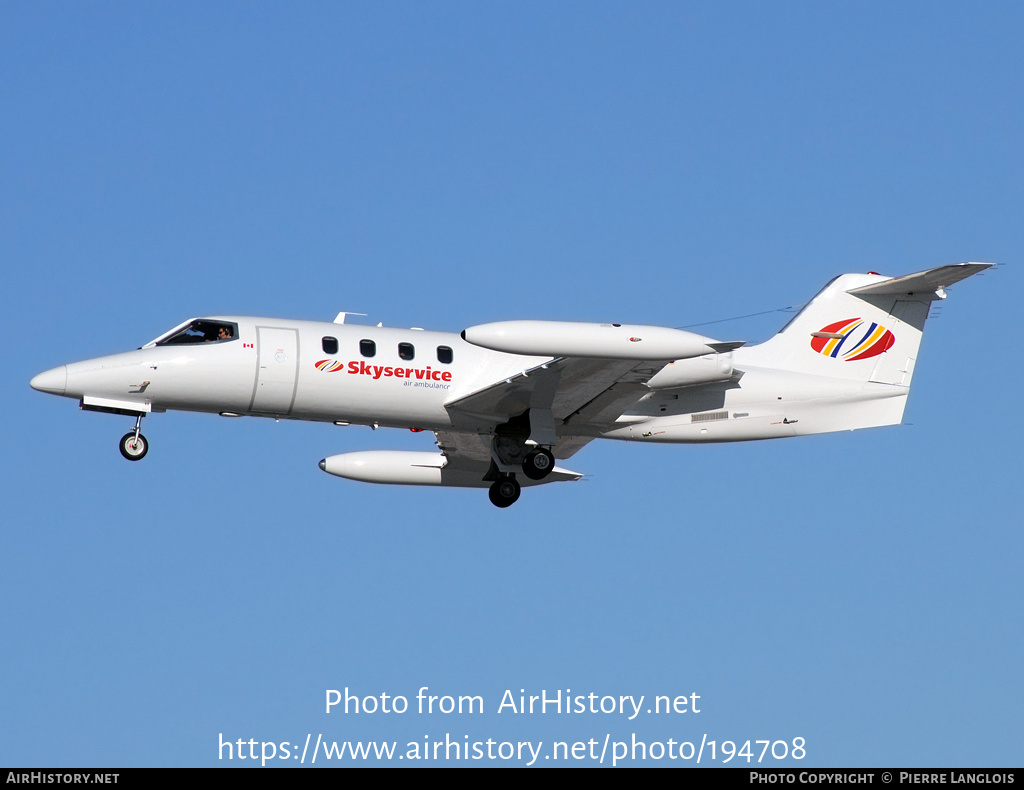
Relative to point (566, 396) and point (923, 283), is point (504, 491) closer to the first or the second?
point (566, 396)

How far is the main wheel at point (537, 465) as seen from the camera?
2436 centimetres

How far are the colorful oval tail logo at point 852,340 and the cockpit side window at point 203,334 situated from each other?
10.7 m

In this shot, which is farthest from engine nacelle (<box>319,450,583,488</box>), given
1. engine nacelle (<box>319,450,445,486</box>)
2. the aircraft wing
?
the aircraft wing

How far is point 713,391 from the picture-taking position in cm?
2516

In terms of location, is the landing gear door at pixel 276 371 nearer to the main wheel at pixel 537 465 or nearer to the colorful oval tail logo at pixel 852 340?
the main wheel at pixel 537 465

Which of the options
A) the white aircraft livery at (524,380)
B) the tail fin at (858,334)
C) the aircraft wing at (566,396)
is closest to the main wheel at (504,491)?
the white aircraft livery at (524,380)

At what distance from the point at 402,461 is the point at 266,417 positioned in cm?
378

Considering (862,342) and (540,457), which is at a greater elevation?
(862,342)

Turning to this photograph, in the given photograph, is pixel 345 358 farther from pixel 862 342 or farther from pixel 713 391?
pixel 862 342

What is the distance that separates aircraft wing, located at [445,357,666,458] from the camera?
74.9 feet

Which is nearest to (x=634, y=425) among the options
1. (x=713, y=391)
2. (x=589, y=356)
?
(x=713, y=391)

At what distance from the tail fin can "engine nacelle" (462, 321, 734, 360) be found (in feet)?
17.2

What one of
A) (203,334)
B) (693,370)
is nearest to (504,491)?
(693,370)
